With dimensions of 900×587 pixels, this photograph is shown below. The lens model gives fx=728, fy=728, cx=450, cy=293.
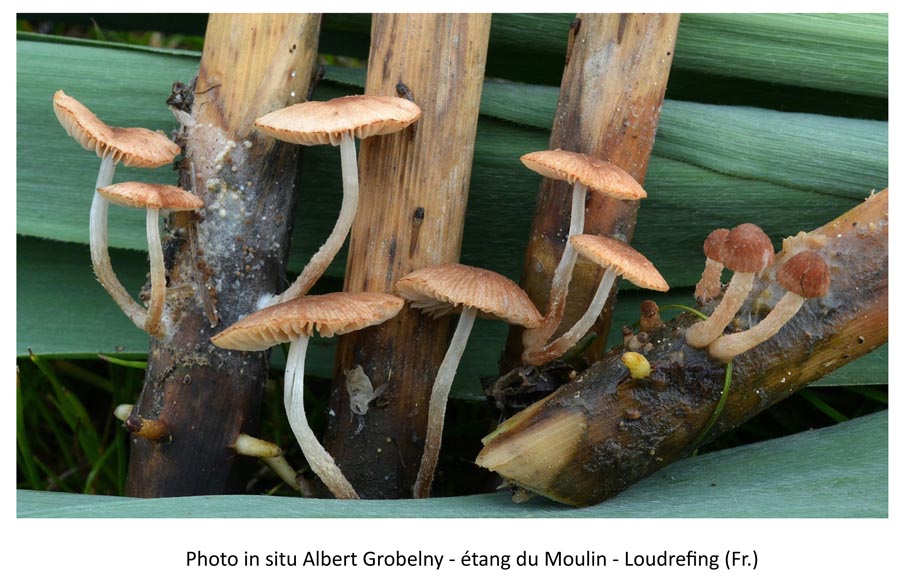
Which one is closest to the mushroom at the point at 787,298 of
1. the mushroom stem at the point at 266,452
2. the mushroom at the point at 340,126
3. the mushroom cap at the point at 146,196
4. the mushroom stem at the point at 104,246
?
the mushroom at the point at 340,126

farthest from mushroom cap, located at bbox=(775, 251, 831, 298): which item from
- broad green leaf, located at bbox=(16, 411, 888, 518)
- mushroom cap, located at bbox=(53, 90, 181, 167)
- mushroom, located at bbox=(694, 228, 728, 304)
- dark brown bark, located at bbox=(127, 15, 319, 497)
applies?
mushroom cap, located at bbox=(53, 90, 181, 167)

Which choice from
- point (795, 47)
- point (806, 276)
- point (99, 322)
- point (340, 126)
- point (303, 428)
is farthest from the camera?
point (99, 322)

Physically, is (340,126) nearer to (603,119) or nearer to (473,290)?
(473,290)

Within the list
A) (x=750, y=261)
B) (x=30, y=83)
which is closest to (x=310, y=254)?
(x=30, y=83)

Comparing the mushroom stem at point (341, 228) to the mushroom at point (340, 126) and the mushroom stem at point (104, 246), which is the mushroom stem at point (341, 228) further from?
the mushroom stem at point (104, 246)

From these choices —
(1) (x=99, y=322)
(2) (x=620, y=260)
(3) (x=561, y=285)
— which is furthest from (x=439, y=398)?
(1) (x=99, y=322)

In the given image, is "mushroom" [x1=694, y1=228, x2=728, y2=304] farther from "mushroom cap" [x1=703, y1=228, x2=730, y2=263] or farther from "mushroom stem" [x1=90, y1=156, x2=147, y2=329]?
"mushroom stem" [x1=90, y1=156, x2=147, y2=329]
